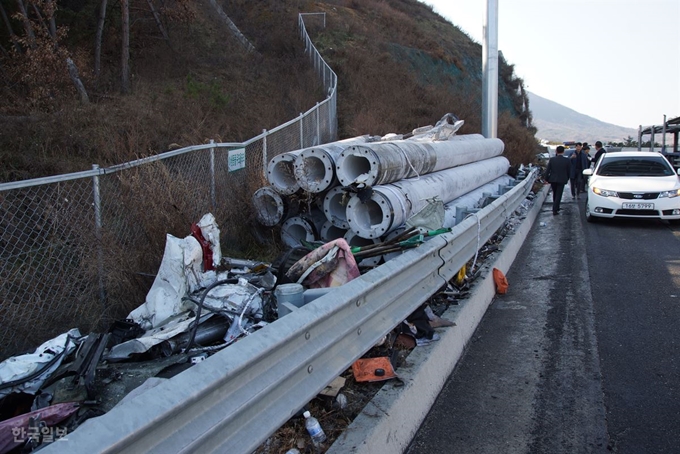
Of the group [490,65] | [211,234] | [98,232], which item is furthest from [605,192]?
[98,232]

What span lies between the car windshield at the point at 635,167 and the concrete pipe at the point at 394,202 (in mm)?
5880

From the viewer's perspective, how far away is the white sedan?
10797 millimetres

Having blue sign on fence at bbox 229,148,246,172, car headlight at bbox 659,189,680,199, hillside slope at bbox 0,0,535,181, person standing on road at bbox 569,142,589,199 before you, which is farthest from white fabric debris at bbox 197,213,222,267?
person standing on road at bbox 569,142,589,199

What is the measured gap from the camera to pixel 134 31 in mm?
21984

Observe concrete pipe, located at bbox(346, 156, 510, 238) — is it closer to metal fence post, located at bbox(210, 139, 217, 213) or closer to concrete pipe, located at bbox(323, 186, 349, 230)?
concrete pipe, located at bbox(323, 186, 349, 230)

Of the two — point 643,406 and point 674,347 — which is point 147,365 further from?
point 674,347

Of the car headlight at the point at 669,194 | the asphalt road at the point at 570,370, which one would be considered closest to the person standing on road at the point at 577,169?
the car headlight at the point at 669,194

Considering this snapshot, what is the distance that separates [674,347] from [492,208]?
2.91 m

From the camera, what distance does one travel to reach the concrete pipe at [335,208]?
6.75 metres

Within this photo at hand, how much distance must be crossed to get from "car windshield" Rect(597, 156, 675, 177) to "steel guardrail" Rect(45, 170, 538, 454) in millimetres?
10479

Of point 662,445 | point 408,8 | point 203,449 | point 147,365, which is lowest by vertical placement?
point 662,445

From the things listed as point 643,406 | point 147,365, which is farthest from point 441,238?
point 147,365

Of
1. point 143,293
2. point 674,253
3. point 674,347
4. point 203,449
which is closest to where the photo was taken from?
point 203,449

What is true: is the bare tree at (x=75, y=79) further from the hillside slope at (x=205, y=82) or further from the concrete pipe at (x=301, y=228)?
the concrete pipe at (x=301, y=228)
